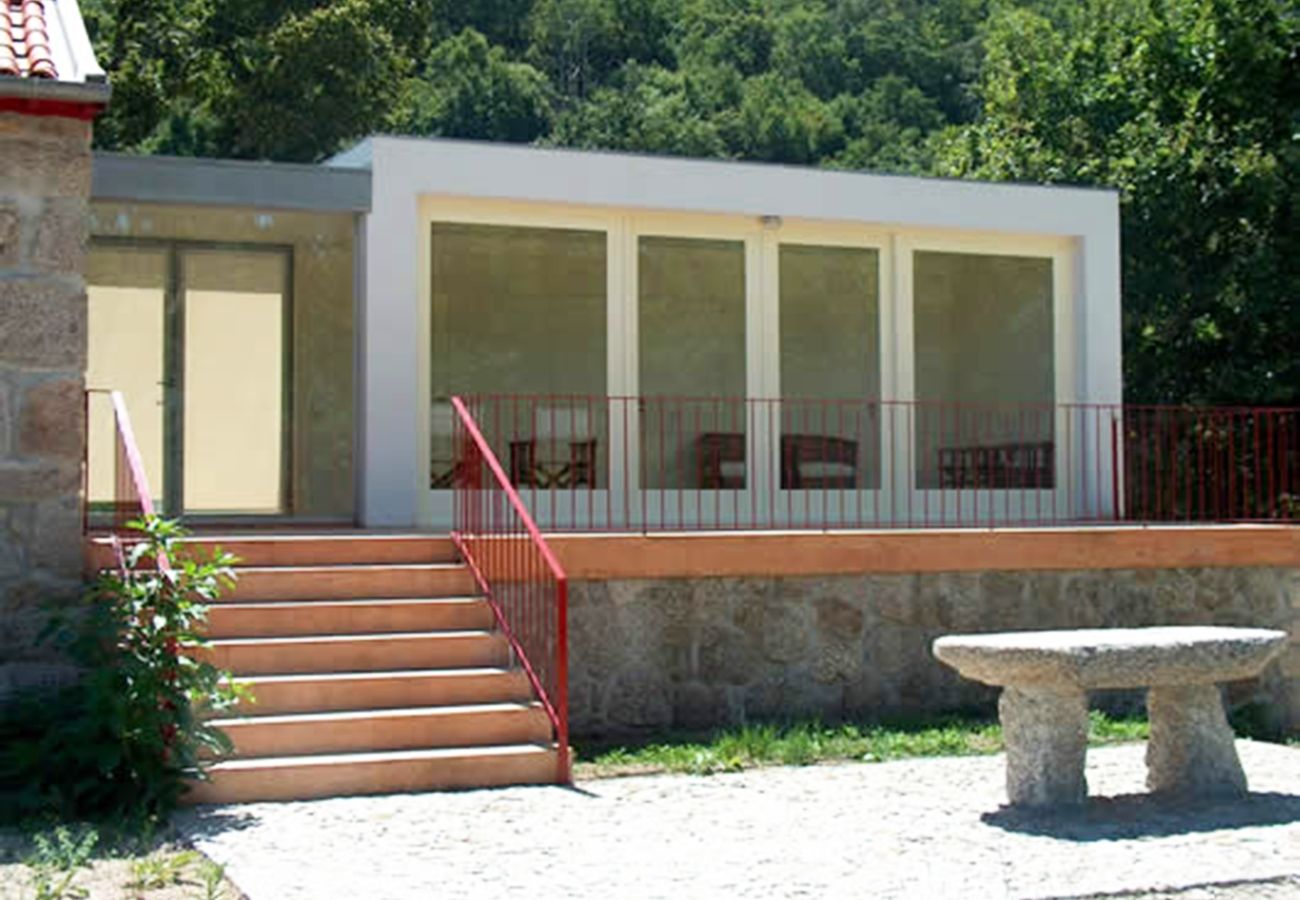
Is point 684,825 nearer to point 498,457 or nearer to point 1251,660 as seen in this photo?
point 1251,660

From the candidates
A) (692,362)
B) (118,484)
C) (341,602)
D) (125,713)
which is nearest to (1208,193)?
(692,362)

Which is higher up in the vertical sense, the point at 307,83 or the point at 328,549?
the point at 307,83

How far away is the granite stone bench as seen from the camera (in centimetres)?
737

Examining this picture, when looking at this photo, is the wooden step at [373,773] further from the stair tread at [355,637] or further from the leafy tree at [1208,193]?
the leafy tree at [1208,193]

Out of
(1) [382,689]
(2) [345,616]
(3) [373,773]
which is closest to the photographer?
(3) [373,773]

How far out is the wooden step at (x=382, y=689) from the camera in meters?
8.17

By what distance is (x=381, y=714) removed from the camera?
8.16m

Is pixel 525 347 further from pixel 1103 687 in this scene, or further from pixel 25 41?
pixel 1103 687

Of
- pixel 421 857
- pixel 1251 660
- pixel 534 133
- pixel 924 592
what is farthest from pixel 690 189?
pixel 534 133

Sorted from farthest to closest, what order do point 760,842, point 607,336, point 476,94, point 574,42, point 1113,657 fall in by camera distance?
1. point 574,42
2. point 476,94
3. point 607,336
4. point 1113,657
5. point 760,842

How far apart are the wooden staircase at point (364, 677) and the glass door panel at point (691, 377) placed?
3.04m

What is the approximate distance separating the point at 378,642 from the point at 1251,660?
4.36m

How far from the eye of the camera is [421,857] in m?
6.49

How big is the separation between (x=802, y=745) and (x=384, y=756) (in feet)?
8.30
